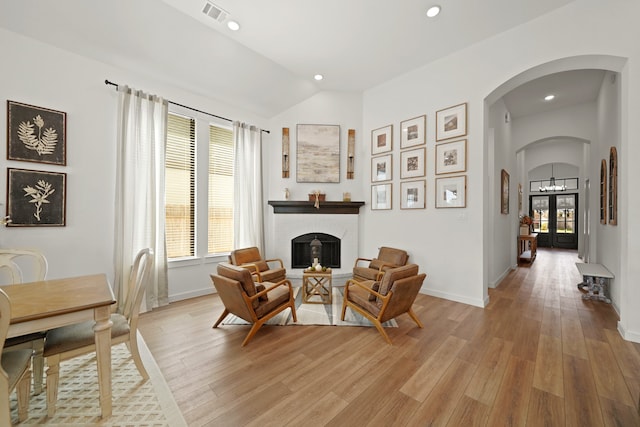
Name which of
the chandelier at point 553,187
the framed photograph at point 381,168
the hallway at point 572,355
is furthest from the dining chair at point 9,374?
the chandelier at point 553,187

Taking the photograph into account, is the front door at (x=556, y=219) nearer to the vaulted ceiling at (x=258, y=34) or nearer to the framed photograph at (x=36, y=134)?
the vaulted ceiling at (x=258, y=34)

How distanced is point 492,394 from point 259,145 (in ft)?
16.5

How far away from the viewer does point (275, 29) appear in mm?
3521

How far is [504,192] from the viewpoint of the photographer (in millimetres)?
5672

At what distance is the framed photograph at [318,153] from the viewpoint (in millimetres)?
5379

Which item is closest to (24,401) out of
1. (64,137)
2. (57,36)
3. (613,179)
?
(64,137)

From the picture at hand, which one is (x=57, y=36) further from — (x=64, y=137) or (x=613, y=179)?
(x=613, y=179)

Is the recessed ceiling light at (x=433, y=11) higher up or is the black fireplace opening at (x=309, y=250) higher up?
the recessed ceiling light at (x=433, y=11)

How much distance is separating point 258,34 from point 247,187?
256 cm

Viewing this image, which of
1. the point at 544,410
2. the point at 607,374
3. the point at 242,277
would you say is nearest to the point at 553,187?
the point at 607,374

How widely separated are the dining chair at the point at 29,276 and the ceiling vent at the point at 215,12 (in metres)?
3.32

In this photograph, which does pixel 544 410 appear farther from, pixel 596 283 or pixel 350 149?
pixel 350 149

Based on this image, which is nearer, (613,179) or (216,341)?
(216,341)

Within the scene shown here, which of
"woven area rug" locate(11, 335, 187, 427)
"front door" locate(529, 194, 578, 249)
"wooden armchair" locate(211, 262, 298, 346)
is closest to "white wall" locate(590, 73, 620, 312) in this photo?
"wooden armchair" locate(211, 262, 298, 346)
